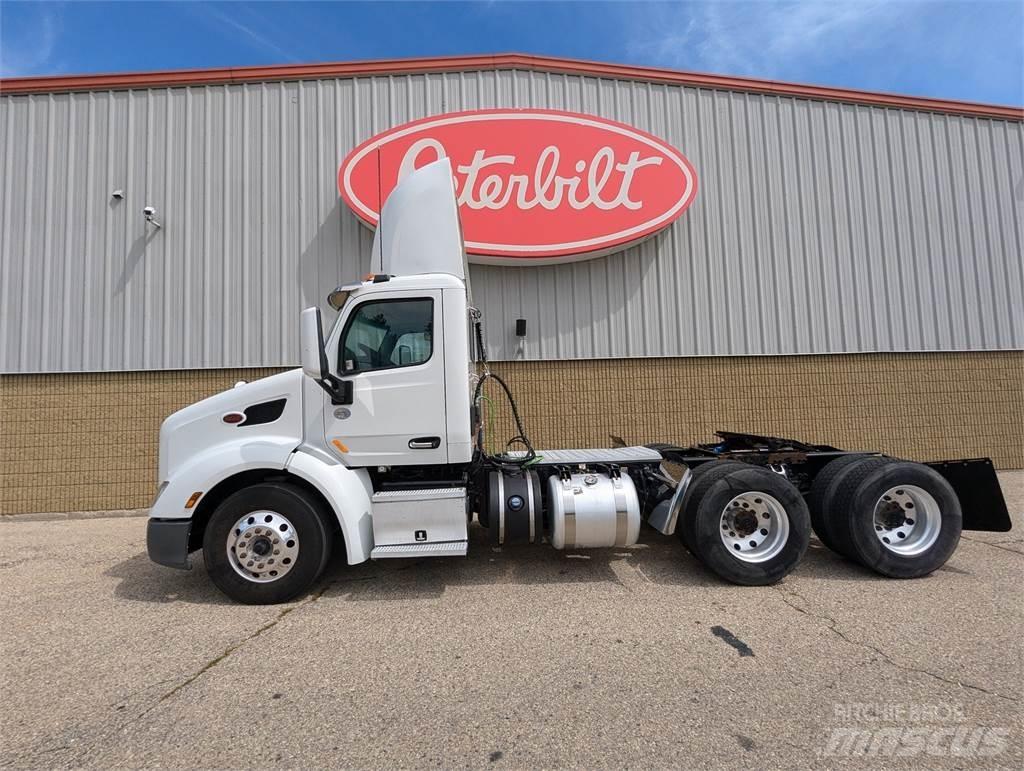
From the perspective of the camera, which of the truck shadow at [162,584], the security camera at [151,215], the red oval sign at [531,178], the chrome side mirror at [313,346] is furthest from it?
the security camera at [151,215]

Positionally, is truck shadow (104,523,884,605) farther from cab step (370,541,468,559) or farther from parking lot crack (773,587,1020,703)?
parking lot crack (773,587,1020,703)

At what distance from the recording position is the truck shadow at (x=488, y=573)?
411cm

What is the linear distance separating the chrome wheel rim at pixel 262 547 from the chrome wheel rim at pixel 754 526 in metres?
3.47

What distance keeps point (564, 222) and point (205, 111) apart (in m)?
5.90

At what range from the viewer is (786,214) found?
8.12 m

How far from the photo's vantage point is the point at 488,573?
175 inches

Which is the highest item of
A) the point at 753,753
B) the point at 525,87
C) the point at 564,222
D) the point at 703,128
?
the point at 525,87

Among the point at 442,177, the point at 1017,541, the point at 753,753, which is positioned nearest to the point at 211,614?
the point at 753,753

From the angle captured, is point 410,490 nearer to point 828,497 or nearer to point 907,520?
point 828,497

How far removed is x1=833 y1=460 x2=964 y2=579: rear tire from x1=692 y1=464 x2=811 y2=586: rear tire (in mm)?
440

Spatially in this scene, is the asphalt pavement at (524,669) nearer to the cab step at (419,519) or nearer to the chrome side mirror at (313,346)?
the cab step at (419,519)

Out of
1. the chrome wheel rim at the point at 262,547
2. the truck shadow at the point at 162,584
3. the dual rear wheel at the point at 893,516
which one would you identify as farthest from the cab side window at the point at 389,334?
the dual rear wheel at the point at 893,516

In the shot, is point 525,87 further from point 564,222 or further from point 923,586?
point 923,586

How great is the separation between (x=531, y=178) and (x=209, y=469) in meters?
5.64
